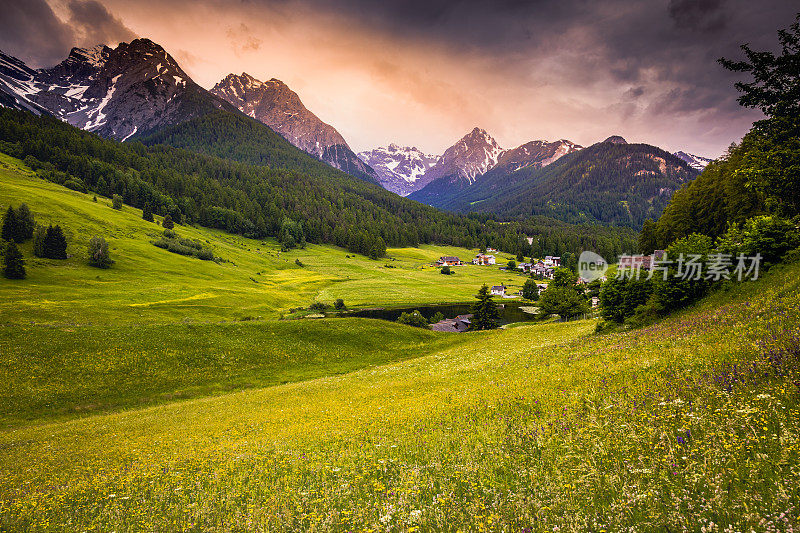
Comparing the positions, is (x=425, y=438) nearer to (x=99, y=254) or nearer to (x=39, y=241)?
(x=99, y=254)

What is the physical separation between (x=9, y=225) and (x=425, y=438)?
12270 cm

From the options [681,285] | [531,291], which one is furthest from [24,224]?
[531,291]

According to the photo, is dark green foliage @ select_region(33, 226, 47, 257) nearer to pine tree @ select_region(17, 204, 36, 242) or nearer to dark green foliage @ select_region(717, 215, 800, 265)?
pine tree @ select_region(17, 204, 36, 242)

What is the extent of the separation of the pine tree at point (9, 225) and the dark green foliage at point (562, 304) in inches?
5478

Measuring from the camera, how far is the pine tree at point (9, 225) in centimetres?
8169

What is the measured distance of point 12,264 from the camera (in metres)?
71.6

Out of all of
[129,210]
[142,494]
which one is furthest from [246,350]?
[129,210]

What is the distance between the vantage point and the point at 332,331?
5019 cm

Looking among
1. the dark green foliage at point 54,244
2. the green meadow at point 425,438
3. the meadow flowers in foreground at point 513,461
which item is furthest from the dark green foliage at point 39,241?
the meadow flowers in foreground at point 513,461

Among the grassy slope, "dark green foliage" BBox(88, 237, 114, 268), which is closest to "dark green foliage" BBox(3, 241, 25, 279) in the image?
the grassy slope

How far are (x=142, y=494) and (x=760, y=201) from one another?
79314mm

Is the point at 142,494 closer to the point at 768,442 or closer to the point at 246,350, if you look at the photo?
the point at 768,442

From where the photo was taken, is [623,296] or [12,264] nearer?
[623,296]

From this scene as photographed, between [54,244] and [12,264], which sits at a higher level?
[54,244]
